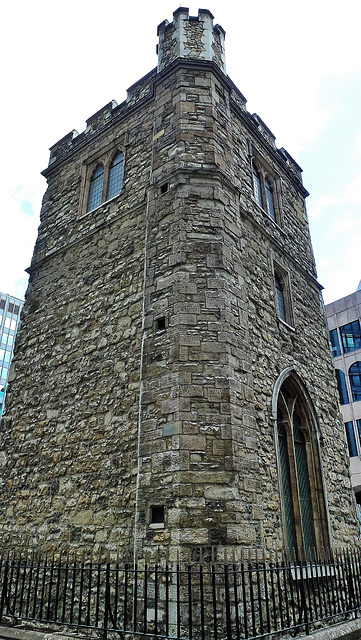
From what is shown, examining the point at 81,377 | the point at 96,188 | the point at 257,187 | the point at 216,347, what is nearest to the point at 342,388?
the point at 257,187

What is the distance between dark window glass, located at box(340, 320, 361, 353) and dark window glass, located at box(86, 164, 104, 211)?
18.0 meters

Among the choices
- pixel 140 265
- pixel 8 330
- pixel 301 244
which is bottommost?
pixel 140 265

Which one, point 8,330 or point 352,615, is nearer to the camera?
point 352,615

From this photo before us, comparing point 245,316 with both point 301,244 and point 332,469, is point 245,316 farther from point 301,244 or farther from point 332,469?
point 301,244

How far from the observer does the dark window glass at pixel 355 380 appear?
24.4 m

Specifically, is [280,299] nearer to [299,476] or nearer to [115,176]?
[299,476]

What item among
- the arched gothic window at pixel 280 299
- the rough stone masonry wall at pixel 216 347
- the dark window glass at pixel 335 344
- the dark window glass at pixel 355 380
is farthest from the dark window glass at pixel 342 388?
the arched gothic window at pixel 280 299

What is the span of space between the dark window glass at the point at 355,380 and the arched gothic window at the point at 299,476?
1535 centimetres

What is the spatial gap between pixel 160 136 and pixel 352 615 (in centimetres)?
926

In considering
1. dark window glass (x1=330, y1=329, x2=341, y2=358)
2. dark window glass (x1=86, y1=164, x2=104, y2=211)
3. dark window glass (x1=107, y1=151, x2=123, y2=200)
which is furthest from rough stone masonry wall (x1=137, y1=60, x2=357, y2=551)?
dark window glass (x1=330, y1=329, x2=341, y2=358)

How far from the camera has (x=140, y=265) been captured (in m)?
9.23

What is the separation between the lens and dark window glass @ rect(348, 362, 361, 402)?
80.0 ft

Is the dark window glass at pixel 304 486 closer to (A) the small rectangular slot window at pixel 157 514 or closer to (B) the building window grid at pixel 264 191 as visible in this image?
(A) the small rectangular slot window at pixel 157 514

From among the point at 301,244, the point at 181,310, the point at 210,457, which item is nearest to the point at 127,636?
the point at 210,457
